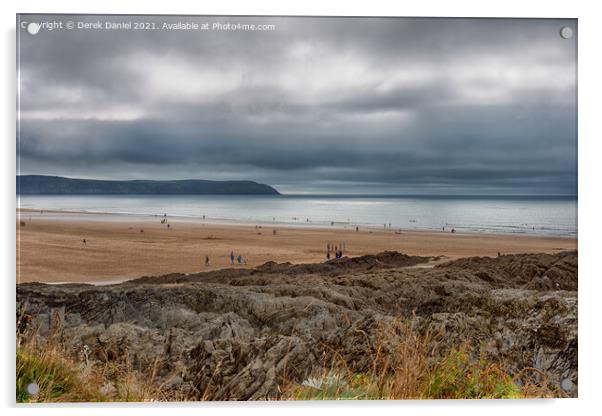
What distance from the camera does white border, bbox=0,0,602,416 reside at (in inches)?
191

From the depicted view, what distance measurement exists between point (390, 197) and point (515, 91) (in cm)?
145

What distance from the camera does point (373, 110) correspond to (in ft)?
17.0

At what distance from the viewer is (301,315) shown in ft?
16.6

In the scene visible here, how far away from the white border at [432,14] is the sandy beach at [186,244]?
0.88ft

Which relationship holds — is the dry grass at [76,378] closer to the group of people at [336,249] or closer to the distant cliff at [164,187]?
the distant cliff at [164,187]

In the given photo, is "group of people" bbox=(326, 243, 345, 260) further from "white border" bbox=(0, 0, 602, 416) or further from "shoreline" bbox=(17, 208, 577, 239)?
"white border" bbox=(0, 0, 602, 416)

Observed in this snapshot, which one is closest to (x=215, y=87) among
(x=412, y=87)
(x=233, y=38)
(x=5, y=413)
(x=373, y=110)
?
(x=233, y=38)

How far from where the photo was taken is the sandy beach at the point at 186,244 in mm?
5020

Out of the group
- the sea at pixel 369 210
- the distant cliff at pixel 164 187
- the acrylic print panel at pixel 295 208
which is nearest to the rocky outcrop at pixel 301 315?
the acrylic print panel at pixel 295 208

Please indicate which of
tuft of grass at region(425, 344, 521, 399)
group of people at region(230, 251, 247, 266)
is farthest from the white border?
group of people at region(230, 251, 247, 266)

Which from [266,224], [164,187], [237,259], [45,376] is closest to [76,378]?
[45,376]

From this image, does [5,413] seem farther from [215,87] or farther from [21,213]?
[215,87]

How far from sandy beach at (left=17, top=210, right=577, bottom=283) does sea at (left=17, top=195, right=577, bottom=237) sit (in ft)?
0.24

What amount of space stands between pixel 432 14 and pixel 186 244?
2.98m
